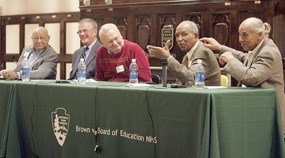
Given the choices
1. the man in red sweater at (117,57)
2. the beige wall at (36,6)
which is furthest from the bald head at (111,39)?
the beige wall at (36,6)

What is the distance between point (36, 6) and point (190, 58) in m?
5.33

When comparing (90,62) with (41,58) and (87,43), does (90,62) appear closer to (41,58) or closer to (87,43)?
(87,43)

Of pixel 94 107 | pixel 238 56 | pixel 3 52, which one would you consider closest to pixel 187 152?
pixel 94 107

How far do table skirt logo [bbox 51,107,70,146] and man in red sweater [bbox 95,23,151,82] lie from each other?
0.97 meters

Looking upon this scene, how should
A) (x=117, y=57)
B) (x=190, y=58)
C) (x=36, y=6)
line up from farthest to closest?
1. (x=36, y=6)
2. (x=117, y=57)
3. (x=190, y=58)

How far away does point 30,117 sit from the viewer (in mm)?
4125

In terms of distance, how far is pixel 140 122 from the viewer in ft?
11.0

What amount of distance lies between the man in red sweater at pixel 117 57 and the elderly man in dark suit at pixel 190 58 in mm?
513

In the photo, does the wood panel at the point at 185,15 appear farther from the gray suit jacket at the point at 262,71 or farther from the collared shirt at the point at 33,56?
the gray suit jacket at the point at 262,71

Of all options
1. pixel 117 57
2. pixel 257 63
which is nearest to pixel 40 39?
pixel 117 57

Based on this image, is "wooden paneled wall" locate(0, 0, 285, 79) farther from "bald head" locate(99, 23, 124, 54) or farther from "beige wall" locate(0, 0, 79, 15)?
"bald head" locate(99, 23, 124, 54)

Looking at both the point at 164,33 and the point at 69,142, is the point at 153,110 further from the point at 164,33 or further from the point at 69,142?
the point at 164,33

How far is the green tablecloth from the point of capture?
3.00 m

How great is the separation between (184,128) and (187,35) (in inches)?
56.4
